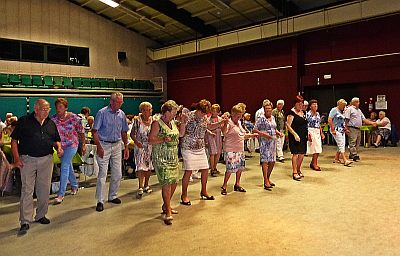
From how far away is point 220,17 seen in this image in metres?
14.6

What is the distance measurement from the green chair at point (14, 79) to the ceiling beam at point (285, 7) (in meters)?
10.00

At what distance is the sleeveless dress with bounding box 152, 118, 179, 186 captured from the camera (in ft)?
13.3

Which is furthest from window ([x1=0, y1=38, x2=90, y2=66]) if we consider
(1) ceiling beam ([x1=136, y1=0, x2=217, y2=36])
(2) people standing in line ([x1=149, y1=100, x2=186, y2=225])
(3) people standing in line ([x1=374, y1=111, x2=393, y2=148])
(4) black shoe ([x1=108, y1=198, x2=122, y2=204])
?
(2) people standing in line ([x1=149, y1=100, x2=186, y2=225])

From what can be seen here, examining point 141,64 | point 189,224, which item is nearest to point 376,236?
point 189,224

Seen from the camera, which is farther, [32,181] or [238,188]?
[238,188]

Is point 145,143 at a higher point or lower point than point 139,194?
higher

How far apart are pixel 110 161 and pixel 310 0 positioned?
33.4ft

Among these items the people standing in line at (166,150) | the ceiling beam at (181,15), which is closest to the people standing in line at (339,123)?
the people standing in line at (166,150)

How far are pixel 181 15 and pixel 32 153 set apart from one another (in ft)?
38.0

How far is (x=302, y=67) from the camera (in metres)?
13.2

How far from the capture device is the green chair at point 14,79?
1397 centimetres

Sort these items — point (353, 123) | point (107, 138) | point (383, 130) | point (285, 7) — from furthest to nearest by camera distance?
point (285, 7) < point (383, 130) < point (353, 123) < point (107, 138)

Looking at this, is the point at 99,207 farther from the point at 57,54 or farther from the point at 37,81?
the point at 57,54

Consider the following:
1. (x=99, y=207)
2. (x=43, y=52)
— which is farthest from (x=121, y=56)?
(x=99, y=207)
